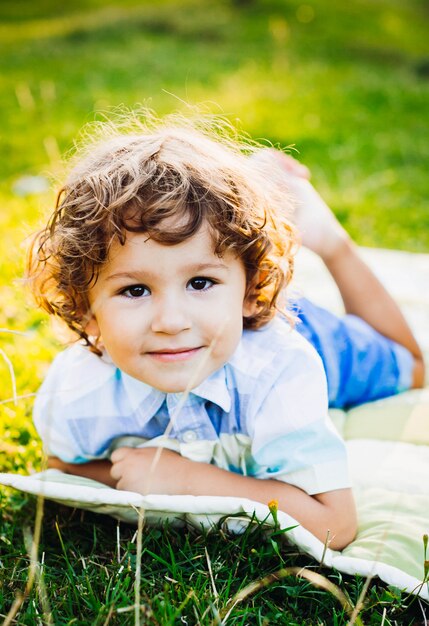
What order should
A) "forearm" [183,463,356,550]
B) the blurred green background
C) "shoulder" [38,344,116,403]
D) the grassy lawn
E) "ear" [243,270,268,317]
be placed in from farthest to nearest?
the blurred green background, "shoulder" [38,344,116,403], "ear" [243,270,268,317], "forearm" [183,463,356,550], the grassy lawn

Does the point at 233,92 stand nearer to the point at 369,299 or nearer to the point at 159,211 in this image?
the point at 369,299

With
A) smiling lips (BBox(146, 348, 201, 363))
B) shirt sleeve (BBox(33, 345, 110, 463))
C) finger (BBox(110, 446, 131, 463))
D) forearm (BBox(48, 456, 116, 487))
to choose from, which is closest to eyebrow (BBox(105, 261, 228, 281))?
smiling lips (BBox(146, 348, 201, 363))

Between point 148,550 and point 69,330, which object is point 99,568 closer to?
point 148,550

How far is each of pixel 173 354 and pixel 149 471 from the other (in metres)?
0.39

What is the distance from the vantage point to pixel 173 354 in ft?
6.02

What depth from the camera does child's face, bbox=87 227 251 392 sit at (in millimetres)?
1762

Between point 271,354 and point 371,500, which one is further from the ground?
point 271,354

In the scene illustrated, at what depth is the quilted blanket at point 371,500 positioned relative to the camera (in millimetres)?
1810

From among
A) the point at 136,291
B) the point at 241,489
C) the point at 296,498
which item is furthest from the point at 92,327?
the point at 296,498

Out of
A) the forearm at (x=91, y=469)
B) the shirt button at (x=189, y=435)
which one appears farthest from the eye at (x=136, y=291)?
the forearm at (x=91, y=469)

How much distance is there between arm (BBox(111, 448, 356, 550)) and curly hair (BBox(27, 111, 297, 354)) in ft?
1.28

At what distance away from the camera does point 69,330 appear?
7.41 ft

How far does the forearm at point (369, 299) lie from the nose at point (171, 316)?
1325 millimetres

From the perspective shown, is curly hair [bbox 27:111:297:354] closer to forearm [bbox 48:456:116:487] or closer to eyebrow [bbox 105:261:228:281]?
eyebrow [bbox 105:261:228:281]
